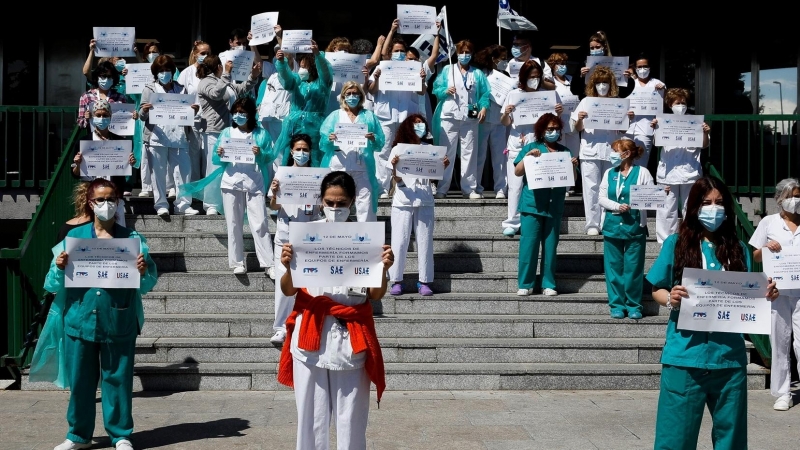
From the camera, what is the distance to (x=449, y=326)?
1102cm

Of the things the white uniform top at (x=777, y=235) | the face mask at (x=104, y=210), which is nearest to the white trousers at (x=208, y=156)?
the face mask at (x=104, y=210)

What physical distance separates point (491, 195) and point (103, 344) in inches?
297

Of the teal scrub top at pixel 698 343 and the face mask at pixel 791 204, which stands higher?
the face mask at pixel 791 204

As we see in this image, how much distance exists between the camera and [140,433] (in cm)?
848

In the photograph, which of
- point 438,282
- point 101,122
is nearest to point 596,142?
point 438,282

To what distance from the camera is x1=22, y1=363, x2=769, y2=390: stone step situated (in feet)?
33.4

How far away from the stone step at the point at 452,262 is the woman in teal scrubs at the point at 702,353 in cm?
606

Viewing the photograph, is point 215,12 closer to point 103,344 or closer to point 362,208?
point 362,208

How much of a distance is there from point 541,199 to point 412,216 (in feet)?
4.29

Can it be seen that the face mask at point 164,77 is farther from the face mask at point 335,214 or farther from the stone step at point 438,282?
the face mask at point 335,214

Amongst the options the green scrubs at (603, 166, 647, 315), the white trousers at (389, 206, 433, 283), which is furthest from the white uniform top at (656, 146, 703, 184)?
the white trousers at (389, 206, 433, 283)

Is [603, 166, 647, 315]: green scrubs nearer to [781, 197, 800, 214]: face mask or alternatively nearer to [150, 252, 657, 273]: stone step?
[150, 252, 657, 273]: stone step

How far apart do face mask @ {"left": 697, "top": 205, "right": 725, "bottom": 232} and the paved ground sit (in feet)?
8.09

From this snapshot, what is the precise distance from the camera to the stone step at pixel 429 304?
11359 millimetres
